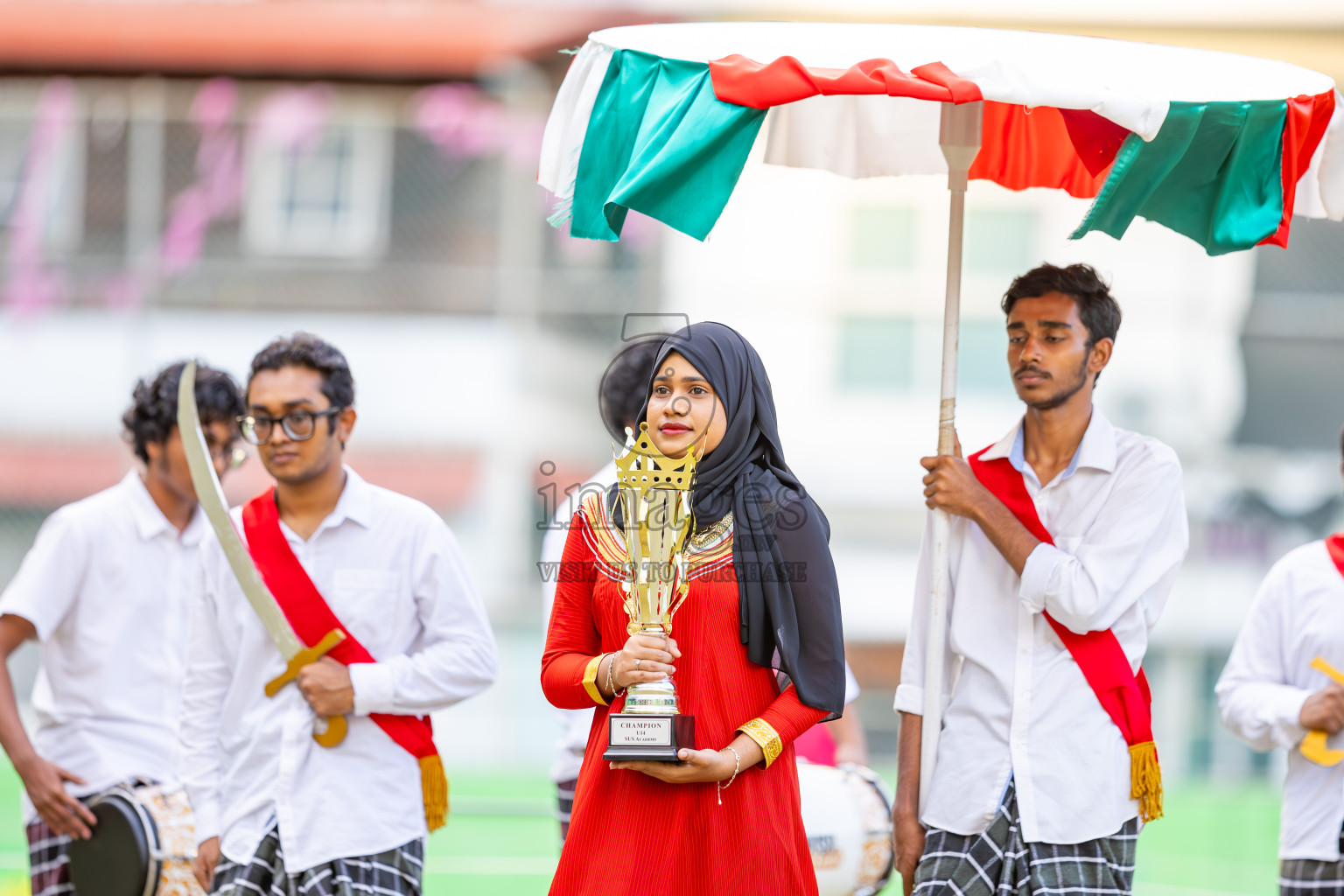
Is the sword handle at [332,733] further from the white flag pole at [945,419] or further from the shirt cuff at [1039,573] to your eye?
the shirt cuff at [1039,573]

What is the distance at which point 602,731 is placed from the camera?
10.7 feet

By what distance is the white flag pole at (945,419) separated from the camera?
373 cm

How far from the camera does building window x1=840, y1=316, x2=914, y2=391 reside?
10.6 metres

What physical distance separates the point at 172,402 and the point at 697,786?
2213mm

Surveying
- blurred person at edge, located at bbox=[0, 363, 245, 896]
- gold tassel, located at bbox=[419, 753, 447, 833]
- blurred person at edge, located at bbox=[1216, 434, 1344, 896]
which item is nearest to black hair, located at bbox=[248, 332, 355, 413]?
blurred person at edge, located at bbox=[0, 363, 245, 896]

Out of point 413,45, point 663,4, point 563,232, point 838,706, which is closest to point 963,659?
point 838,706

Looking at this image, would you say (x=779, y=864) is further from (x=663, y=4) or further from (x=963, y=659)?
(x=663, y=4)

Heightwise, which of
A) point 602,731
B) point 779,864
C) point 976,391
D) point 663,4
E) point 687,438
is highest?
point 663,4

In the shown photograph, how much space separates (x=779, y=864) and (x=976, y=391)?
7666 millimetres

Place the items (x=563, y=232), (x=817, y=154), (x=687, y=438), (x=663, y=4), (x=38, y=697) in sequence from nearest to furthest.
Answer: (x=687, y=438) → (x=817, y=154) → (x=38, y=697) → (x=563, y=232) → (x=663, y=4)

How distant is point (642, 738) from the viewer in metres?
3.03

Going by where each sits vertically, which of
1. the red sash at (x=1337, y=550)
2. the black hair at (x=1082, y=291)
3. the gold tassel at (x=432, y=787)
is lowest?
the gold tassel at (x=432, y=787)

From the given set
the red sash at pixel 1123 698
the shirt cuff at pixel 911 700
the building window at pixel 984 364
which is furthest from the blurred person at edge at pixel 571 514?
the building window at pixel 984 364

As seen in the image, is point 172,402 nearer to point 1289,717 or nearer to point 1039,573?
point 1039,573
